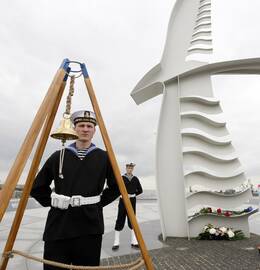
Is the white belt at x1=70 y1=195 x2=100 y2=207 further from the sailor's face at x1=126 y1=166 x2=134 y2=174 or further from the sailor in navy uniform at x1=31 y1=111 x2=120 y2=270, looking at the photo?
the sailor's face at x1=126 y1=166 x2=134 y2=174

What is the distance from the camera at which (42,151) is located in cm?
250

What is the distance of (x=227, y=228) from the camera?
7062mm

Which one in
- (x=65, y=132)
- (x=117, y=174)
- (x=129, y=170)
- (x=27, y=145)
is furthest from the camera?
(x=129, y=170)

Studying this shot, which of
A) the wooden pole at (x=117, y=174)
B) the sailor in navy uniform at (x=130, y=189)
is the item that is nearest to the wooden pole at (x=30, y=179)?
the wooden pole at (x=117, y=174)

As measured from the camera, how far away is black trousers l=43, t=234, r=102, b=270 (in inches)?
90.7

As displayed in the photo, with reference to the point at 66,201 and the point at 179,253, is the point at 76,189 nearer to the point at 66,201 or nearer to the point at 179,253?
the point at 66,201

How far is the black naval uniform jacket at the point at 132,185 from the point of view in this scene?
21.5ft

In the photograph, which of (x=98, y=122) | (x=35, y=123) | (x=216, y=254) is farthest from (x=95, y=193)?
(x=216, y=254)

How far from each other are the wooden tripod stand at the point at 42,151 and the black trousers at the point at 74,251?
356 millimetres

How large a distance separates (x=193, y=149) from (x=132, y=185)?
1923mm

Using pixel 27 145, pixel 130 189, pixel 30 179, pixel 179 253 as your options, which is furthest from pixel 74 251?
pixel 130 189

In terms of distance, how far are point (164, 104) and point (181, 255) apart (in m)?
3.95

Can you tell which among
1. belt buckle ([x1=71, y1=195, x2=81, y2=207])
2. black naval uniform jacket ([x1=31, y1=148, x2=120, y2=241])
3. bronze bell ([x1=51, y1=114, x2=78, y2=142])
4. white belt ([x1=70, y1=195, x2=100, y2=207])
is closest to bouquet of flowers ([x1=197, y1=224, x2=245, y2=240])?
black naval uniform jacket ([x1=31, y1=148, x2=120, y2=241])

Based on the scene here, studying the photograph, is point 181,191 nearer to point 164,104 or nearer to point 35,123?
point 164,104
